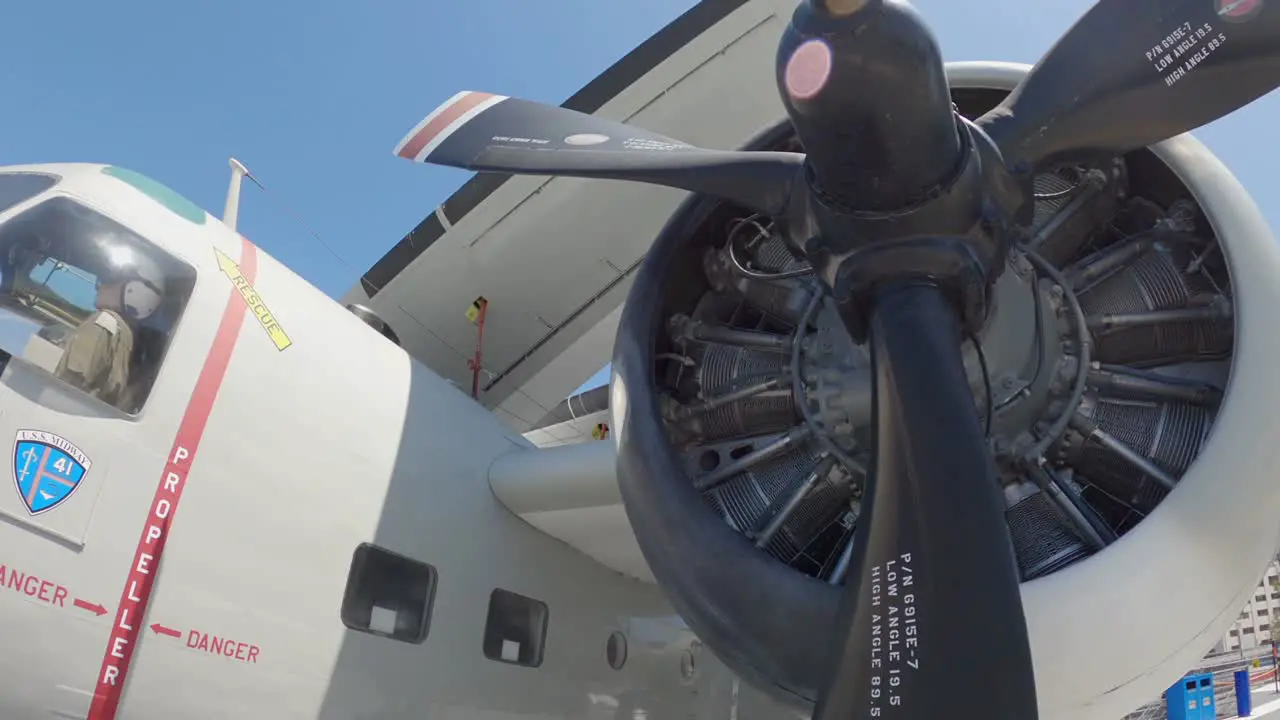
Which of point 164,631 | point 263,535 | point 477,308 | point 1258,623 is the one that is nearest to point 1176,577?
point 263,535

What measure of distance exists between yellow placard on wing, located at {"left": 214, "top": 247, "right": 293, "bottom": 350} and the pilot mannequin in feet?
1.11

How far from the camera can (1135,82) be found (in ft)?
10.4

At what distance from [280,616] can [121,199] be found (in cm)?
177

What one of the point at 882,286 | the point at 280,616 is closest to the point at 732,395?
the point at 882,286

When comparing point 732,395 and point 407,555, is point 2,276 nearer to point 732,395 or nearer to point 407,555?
point 407,555

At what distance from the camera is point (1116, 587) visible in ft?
9.53

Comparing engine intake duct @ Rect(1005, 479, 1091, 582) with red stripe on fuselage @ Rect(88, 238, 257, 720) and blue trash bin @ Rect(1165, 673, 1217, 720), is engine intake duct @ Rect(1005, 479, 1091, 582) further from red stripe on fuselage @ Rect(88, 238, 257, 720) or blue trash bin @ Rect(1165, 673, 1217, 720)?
blue trash bin @ Rect(1165, 673, 1217, 720)

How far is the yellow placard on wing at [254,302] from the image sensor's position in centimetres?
389

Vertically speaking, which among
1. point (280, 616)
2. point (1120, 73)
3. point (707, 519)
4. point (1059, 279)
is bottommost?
point (280, 616)

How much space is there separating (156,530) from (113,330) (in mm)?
742

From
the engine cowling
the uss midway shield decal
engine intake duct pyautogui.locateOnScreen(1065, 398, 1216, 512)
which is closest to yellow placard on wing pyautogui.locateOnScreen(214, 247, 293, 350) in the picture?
the uss midway shield decal

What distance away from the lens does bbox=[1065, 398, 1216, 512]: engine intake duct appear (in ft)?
11.2

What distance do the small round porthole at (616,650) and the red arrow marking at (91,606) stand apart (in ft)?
9.90

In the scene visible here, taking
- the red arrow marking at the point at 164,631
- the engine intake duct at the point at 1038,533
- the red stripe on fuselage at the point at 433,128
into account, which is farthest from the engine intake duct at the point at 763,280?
the red arrow marking at the point at 164,631
